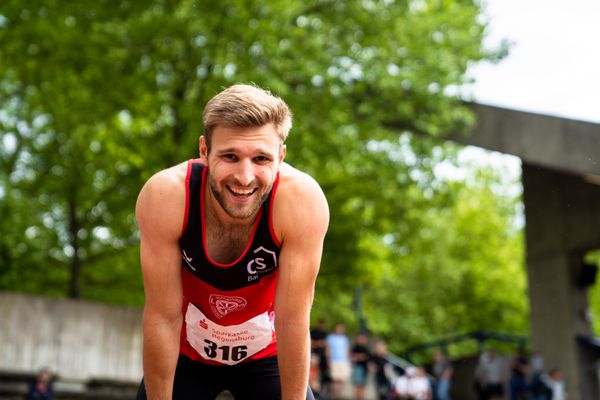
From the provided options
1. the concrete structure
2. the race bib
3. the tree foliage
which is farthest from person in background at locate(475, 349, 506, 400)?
the race bib

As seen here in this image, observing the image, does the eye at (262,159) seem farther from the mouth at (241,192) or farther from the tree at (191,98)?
the tree at (191,98)

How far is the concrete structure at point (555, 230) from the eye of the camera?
57.1 ft

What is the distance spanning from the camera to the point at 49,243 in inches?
791

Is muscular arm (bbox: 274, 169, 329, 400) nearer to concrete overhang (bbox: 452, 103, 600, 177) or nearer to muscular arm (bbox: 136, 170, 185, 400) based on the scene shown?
muscular arm (bbox: 136, 170, 185, 400)

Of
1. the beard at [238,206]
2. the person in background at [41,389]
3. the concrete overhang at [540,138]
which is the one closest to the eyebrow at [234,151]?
the beard at [238,206]

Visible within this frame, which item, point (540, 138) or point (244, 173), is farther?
point (540, 138)

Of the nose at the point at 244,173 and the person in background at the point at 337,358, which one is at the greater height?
the person in background at the point at 337,358

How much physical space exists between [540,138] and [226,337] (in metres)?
14.7

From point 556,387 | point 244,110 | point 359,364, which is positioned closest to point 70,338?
point 359,364

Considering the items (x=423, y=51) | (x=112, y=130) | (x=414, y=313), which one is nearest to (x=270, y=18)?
(x=423, y=51)

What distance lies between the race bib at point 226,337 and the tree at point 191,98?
38.1 feet

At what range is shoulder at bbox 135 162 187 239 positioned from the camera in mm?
3336

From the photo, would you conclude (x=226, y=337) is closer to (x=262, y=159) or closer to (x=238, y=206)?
(x=238, y=206)

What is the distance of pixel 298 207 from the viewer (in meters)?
3.36
